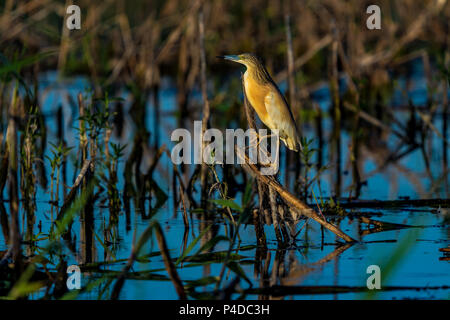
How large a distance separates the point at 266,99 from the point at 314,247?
113 centimetres

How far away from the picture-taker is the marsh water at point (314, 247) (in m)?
4.91

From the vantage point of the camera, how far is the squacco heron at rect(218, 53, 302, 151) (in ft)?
19.6

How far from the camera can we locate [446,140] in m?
10.1

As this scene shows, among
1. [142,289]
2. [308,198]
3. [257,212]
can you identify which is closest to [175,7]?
[308,198]

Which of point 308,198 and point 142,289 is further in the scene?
point 308,198

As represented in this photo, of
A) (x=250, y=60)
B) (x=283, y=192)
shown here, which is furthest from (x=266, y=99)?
(x=283, y=192)

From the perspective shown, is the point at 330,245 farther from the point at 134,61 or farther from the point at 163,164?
the point at 134,61

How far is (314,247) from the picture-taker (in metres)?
5.98

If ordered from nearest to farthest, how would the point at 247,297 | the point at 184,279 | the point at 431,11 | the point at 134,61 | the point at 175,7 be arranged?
1. the point at 247,297
2. the point at 184,279
3. the point at 431,11
4. the point at 134,61
5. the point at 175,7

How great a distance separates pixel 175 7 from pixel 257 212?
11141mm

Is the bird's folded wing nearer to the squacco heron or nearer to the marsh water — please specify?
the squacco heron

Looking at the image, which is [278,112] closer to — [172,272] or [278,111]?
[278,111]

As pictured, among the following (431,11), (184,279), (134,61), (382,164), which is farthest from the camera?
(134,61)

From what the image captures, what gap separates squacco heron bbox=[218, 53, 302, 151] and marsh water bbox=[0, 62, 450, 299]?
0.88m
